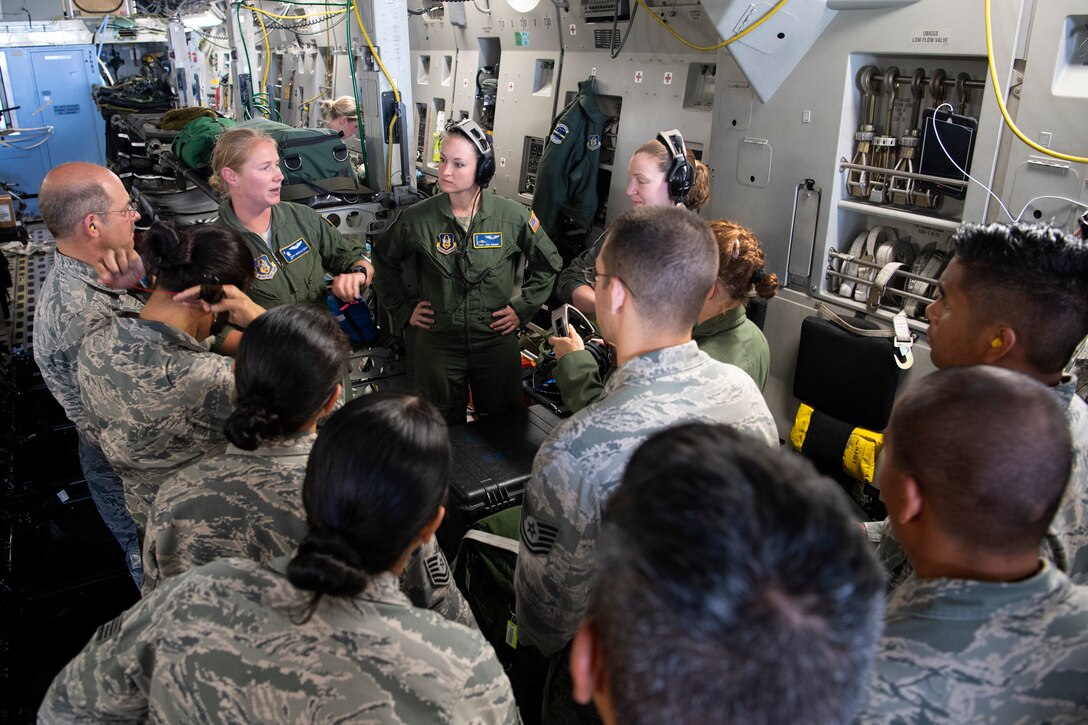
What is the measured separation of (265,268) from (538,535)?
1.93 meters

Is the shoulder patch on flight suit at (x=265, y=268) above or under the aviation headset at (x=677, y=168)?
under

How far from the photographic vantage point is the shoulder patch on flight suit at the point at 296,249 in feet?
10.4

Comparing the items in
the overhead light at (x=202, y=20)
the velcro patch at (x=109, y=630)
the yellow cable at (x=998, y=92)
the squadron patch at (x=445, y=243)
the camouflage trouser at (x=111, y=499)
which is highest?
the overhead light at (x=202, y=20)

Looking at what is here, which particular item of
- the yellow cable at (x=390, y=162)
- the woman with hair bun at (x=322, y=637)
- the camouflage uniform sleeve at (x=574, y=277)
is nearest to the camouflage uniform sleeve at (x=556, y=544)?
the woman with hair bun at (x=322, y=637)

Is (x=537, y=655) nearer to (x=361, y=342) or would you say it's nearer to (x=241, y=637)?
(x=241, y=637)

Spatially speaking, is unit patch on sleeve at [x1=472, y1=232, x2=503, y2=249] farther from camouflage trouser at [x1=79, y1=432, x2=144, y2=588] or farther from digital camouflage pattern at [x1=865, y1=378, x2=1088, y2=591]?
digital camouflage pattern at [x1=865, y1=378, x2=1088, y2=591]

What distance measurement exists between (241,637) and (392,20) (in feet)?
11.9

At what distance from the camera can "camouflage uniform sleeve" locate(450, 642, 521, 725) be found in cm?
113

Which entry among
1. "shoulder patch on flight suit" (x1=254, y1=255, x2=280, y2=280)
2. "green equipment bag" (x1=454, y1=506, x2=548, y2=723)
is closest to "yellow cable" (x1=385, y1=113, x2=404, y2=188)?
"shoulder patch on flight suit" (x1=254, y1=255, x2=280, y2=280)

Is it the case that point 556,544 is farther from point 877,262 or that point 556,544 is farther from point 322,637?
point 877,262

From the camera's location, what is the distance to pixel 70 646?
9.34 feet

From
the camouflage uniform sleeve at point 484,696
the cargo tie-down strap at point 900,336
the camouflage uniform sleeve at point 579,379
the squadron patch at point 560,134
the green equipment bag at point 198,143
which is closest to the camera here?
the camouflage uniform sleeve at point 484,696

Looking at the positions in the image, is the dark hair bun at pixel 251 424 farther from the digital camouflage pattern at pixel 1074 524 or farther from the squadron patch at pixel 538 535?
the digital camouflage pattern at pixel 1074 524

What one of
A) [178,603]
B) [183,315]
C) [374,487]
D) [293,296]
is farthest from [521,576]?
[293,296]
